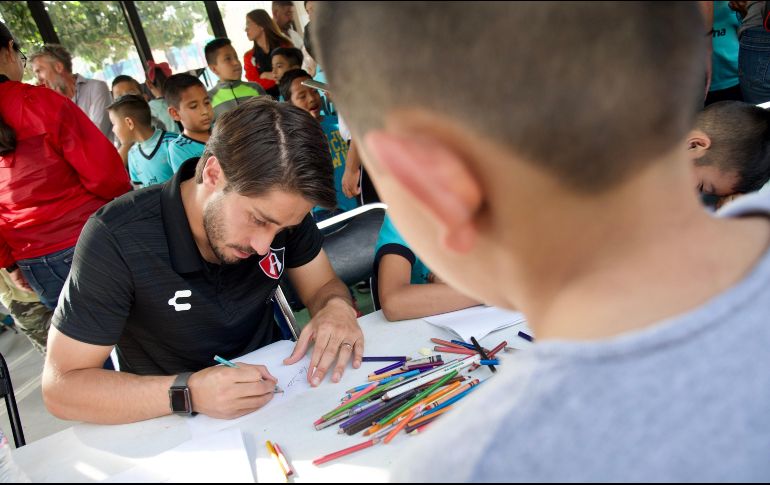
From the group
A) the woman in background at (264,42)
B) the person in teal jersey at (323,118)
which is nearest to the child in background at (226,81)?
the person in teal jersey at (323,118)

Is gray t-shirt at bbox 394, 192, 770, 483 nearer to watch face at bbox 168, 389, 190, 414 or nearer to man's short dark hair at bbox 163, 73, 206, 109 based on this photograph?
watch face at bbox 168, 389, 190, 414

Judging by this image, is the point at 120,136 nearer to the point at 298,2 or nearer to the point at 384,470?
the point at 384,470

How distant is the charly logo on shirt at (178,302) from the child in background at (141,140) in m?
1.93

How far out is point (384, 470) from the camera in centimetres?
90

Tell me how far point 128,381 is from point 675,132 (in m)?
1.21

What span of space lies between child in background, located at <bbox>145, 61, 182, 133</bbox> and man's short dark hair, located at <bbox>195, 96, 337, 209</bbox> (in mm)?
3369

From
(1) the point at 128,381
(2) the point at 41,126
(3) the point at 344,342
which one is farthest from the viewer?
(2) the point at 41,126

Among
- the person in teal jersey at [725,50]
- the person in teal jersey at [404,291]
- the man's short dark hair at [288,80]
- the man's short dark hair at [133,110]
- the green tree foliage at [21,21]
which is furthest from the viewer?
the green tree foliage at [21,21]

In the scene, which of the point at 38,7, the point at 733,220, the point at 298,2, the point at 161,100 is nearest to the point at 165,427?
the point at 733,220

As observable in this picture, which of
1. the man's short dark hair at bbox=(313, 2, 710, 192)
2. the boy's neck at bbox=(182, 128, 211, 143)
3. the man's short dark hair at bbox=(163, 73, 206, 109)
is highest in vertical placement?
the man's short dark hair at bbox=(163, 73, 206, 109)

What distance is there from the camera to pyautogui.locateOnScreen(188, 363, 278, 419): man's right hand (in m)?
1.13

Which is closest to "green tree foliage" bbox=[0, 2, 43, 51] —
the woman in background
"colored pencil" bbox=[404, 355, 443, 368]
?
the woman in background

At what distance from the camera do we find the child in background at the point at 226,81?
385 centimetres

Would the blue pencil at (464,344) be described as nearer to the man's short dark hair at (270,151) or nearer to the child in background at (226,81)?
the man's short dark hair at (270,151)
